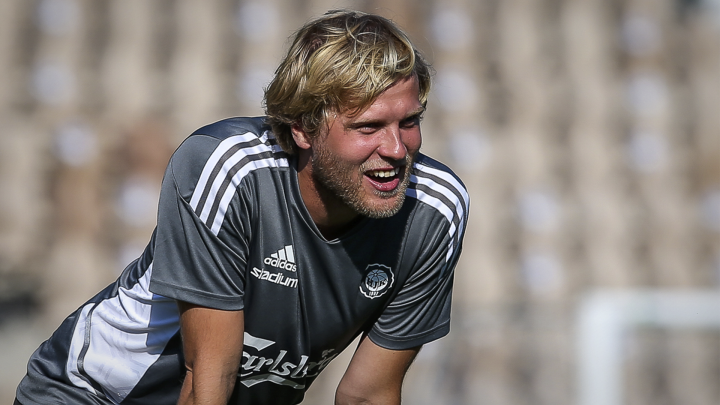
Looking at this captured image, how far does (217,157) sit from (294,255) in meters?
0.35

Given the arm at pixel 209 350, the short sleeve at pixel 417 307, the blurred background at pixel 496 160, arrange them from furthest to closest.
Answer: the blurred background at pixel 496 160
the short sleeve at pixel 417 307
the arm at pixel 209 350

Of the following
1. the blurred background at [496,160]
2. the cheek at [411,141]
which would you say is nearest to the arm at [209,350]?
the cheek at [411,141]

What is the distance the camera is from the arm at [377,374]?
2494 millimetres

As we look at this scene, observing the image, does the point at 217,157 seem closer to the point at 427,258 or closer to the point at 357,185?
the point at 357,185

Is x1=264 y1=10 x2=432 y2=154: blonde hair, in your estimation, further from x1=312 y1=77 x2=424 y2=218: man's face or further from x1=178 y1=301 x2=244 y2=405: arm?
x1=178 y1=301 x2=244 y2=405: arm

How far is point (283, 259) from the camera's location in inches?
88.8

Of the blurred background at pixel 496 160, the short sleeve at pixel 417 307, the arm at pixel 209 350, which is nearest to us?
the arm at pixel 209 350

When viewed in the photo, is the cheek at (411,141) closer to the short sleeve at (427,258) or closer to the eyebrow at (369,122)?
the eyebrow at (369,122)

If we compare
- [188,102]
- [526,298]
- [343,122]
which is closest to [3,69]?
[188,102]

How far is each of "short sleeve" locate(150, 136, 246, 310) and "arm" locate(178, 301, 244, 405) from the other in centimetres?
4

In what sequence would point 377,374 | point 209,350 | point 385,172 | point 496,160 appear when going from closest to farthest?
point 209,350, point 385,172, point 377,374, point 496,160

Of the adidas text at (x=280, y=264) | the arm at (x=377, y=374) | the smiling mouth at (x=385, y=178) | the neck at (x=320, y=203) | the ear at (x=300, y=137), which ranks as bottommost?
the arm at (x=377, y=374)

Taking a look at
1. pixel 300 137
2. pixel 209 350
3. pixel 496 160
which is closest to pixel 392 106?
pixel 300 137

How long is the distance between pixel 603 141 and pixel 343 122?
4829 millimetres
